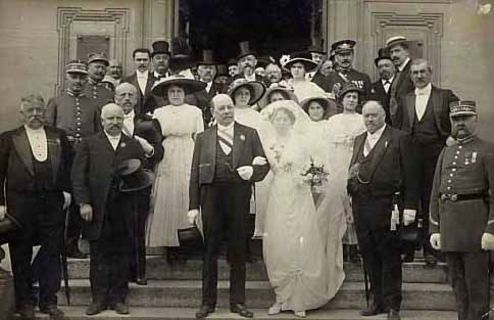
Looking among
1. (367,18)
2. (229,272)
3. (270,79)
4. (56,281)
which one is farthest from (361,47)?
(56,281)

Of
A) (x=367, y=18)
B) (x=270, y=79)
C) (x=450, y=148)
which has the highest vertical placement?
(x=367, y=18)

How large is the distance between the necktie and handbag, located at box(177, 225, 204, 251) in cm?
59

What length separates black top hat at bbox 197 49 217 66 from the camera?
8320 millimetres

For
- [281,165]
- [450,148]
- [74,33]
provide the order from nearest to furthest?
[450,148]
[281,165]
[74,33]

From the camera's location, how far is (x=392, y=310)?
707 centimetres

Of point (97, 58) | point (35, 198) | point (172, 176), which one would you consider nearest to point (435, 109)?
point (172, 176)

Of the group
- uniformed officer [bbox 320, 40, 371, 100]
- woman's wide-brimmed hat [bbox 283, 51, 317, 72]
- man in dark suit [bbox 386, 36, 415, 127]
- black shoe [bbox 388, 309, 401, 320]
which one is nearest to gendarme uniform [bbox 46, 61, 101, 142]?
woman's wide-brimmed hat [bbox 283, 51, 317, 72]

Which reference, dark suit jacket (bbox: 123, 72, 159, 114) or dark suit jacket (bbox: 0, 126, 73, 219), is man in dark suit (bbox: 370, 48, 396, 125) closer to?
dark suit jacket (bbox: 123, 72, 159, 114)

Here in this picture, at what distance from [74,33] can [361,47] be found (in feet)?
7.57

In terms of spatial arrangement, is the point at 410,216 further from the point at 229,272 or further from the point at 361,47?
the point at 361,47

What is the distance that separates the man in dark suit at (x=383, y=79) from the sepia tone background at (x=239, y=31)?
0.11 m

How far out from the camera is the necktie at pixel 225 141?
7254 mm

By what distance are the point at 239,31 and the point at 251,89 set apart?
76 centimetres

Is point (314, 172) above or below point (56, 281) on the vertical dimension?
above
